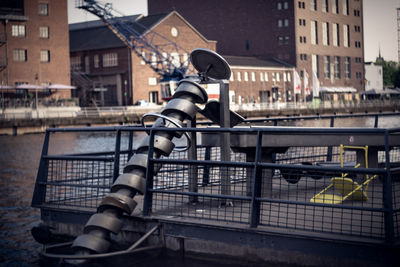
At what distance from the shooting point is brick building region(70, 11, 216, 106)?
7238 centimetres

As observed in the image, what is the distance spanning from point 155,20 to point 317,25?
34.7m

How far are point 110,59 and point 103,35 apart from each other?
593 centimetres

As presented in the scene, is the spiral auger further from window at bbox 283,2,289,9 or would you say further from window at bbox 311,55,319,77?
window at bbox 311,55,319,77

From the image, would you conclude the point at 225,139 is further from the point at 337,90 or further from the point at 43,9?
the point at 337,90

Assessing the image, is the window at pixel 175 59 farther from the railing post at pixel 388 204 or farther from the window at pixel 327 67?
the railing post at pixel 388 204

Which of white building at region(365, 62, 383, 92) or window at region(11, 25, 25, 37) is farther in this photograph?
white building at region(365, 62, 383, 92)

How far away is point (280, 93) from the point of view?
93.6 metres

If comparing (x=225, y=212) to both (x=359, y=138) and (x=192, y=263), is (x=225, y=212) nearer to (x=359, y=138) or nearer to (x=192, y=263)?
(x=192, y=263)

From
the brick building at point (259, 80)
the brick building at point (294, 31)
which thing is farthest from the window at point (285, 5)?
the brick building at point (259, 80)

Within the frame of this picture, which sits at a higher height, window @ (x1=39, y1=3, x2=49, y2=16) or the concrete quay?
window @ (x1=39, y1=3, x2=49, y2=16)

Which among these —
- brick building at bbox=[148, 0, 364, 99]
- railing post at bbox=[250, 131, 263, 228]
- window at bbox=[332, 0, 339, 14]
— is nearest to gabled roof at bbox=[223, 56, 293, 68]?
brick building at bbox=[148, 0, 364, 99]

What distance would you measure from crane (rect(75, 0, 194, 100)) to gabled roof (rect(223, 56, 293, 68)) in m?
11.3

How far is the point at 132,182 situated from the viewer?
24.2 ft

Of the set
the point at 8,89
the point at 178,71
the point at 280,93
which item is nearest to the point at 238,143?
the point at 8,89
